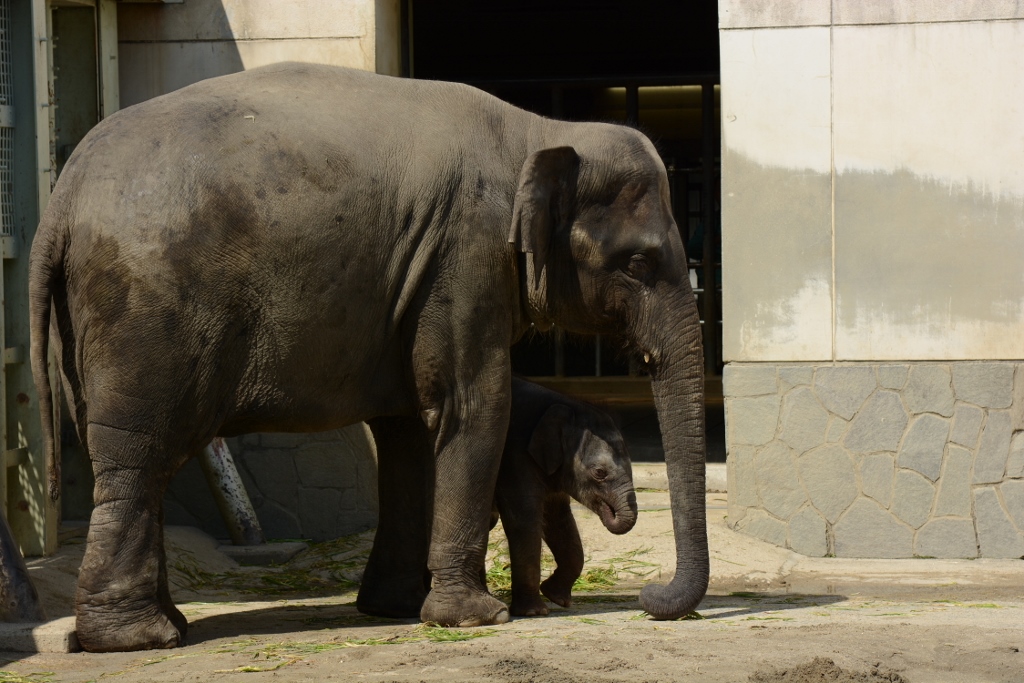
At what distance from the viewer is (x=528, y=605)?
21.0ft

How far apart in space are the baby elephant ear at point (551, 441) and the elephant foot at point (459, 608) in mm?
690

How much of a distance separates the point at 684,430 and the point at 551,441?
619 millimetres

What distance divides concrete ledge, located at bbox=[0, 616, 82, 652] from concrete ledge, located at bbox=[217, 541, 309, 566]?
7.97 ft

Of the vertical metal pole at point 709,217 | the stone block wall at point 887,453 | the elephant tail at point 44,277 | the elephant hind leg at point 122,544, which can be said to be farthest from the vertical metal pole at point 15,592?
the vertical metal pole at point 709,217

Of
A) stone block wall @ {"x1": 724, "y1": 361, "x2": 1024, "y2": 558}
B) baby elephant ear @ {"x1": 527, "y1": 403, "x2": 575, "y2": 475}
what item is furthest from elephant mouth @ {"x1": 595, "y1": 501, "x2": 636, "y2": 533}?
stone block wall @ {"x1": 724, "y1": 361, "x2": 1024, "y2": 558}

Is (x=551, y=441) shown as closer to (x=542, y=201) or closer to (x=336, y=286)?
(x=542, y=201)

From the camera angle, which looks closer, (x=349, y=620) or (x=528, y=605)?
(x=528, y=605)

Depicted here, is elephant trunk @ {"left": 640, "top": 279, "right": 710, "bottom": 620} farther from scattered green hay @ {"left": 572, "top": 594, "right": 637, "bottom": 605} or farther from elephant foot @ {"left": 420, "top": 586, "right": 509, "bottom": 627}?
scattered green hay @ {"left": 572, "top": 594, "right": 637, "bottom": 605}

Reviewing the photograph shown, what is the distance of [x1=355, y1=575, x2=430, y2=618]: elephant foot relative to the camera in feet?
21.8

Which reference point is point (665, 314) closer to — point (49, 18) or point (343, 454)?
point (343, 454)

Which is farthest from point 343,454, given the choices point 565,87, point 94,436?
point 565,87

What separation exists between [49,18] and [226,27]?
1221 millimetres

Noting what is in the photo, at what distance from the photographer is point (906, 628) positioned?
19.4 feet

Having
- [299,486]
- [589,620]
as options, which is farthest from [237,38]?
[589,620]
